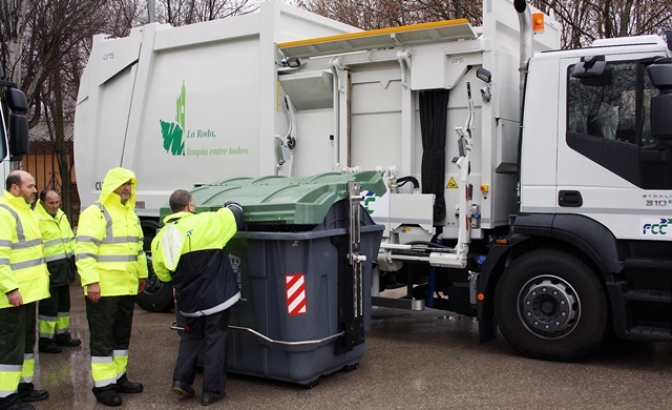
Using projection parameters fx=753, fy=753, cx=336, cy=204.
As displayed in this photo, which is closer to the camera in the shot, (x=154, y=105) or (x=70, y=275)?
(x=70, y=275)

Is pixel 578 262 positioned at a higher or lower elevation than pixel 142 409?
higher

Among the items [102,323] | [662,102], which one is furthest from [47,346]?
[662,102]

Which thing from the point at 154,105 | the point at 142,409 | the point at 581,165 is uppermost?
the point at 154,105

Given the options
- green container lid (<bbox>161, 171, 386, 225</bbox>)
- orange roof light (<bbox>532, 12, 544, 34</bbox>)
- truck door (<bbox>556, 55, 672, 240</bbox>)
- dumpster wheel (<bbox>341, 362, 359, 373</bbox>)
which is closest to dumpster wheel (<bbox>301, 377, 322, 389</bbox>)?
dumpster wheel (<bbox>341, 362, 359, 373</bbox>)

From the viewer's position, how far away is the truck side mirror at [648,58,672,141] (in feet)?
16.2

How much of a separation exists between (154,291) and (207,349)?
3461mm

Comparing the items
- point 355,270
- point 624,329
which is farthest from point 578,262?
point 355,270

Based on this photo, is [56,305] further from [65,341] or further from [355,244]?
[355,244]

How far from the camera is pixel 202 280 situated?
15.9ft

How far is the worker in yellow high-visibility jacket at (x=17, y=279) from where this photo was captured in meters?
4.70

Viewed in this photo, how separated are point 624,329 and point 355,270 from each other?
1967mm

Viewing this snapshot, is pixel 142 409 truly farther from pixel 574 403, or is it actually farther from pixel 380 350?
pixel 574 403

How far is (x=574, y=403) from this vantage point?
484 cm

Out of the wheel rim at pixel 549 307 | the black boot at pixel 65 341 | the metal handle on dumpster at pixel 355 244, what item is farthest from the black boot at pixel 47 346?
the wheel rim at pixel 549 307
